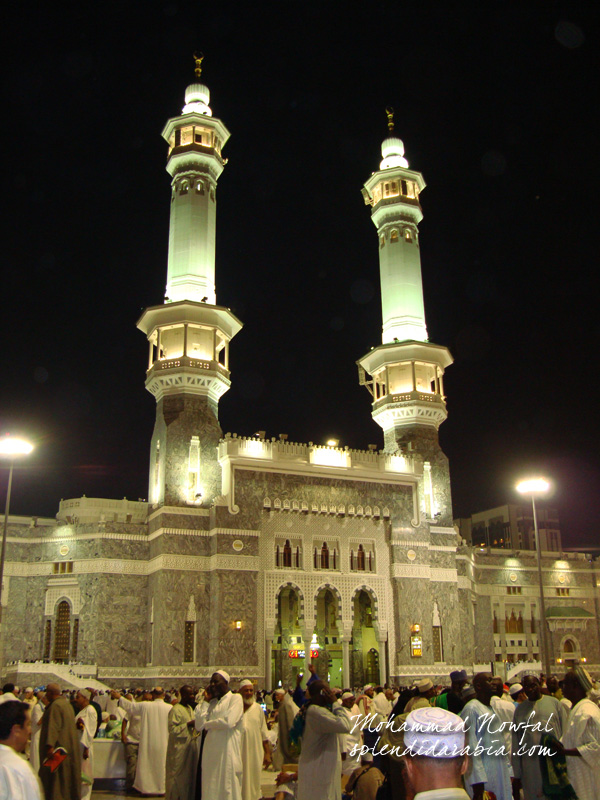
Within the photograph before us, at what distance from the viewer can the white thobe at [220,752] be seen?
314 inches

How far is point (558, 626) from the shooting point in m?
43.1

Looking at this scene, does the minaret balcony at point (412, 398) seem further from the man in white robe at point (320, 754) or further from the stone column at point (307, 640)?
the man in white robe at point (320, 754)

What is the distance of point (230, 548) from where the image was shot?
3022 cm

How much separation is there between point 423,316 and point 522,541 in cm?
3858

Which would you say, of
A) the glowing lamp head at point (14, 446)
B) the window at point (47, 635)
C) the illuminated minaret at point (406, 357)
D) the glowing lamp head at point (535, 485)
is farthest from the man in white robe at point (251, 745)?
the illuminated minaret at point (406, 357)

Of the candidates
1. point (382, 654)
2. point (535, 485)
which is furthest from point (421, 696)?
point (382, 654)

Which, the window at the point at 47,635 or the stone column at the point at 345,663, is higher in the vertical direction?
the window at the point at 47,635

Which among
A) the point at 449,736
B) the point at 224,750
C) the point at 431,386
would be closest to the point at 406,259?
the point at 431,386

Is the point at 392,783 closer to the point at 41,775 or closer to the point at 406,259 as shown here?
the point at 41,775

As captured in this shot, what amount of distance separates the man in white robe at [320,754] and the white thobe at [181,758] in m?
1.85

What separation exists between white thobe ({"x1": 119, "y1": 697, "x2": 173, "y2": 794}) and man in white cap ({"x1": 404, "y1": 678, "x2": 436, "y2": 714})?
4.48 m

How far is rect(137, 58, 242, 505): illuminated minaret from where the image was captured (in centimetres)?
3186

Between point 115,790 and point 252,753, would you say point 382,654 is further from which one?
point 252,753

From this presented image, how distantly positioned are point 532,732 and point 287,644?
26519mm
